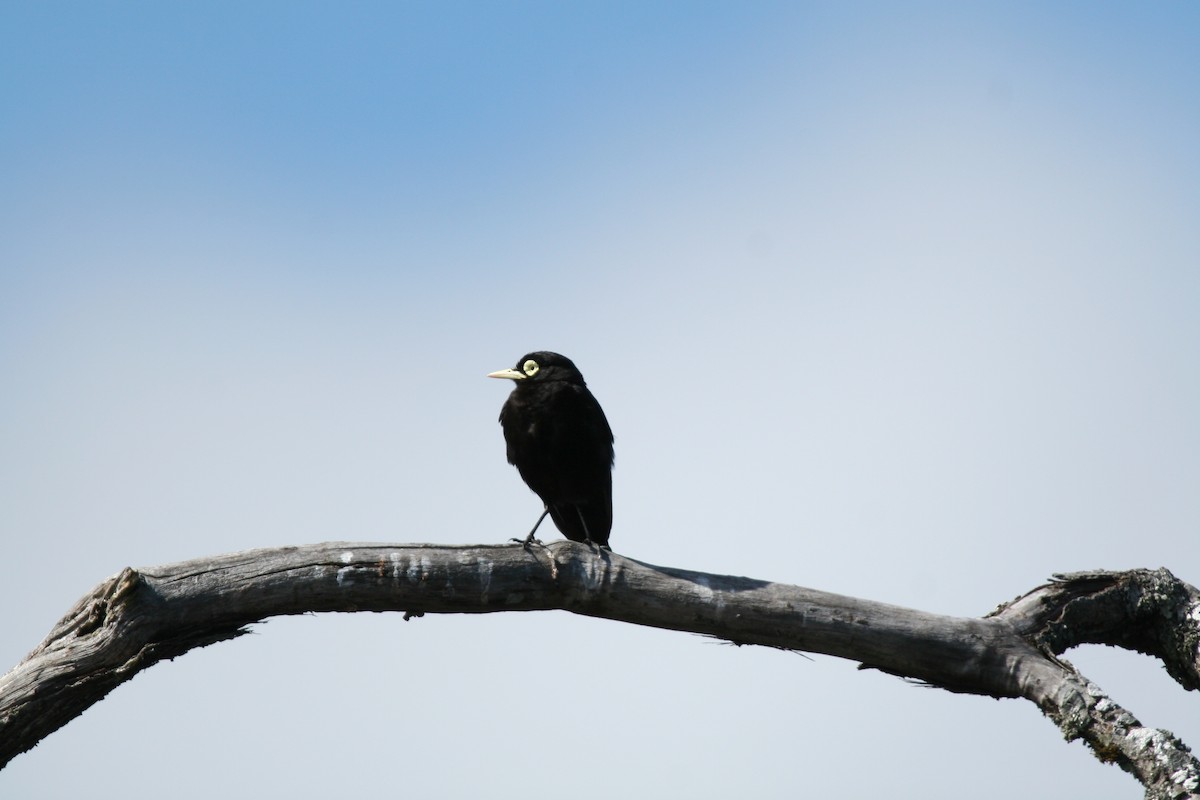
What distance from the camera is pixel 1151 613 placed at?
16.2ft

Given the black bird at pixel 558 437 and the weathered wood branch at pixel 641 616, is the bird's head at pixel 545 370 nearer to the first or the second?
the black bird at pixel 558 437

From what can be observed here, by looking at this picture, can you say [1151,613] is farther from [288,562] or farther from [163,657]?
[163,657]

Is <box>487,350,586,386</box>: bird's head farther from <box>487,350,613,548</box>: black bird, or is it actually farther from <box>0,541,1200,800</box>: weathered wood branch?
<box>0,541,1200,800</box>: weathered wood branch

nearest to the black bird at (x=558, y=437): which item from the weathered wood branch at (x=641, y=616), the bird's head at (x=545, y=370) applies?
the bird's head at (x=545, y=370)

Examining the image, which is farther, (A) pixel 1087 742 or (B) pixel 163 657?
(A) pixel 1087 742

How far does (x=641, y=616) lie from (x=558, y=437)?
76.5 inches

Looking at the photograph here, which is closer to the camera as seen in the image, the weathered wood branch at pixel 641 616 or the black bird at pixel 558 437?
the weathered wood branch at pixel 641 616

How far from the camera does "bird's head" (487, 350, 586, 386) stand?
6664mm

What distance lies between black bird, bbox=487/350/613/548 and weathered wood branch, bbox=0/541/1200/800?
1.89 m

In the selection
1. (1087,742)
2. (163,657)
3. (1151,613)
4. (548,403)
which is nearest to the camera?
(163,657)

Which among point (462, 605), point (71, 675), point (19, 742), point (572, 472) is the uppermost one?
point (572, 472)

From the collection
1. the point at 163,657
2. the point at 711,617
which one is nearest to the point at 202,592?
the point at 163,657

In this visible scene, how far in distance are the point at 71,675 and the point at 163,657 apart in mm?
331

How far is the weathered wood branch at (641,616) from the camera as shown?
4.01 metres
